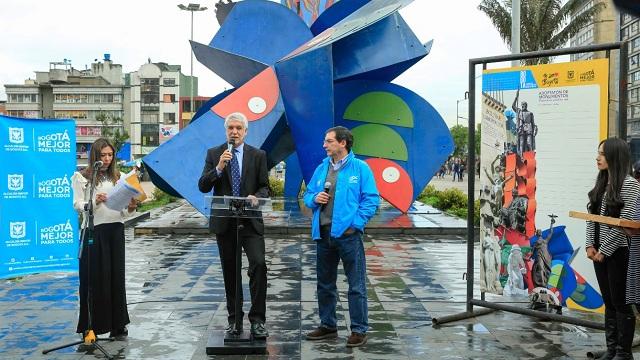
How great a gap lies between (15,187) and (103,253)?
1519mm

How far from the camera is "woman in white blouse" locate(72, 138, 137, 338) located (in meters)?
6.44

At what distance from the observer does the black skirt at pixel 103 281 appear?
6426mm

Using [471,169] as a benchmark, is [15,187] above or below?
below

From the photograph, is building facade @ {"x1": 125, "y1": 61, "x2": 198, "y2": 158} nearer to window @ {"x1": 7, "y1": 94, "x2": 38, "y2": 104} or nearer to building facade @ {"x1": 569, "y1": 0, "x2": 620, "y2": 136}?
window @ {"x1": 7, "y1": 94, "x2": 38, "y2": 104}

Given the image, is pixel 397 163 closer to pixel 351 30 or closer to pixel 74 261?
pixel 351 30

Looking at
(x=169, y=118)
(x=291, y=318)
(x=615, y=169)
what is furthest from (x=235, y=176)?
(x=169, y=118)

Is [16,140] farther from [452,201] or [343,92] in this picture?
[452,201]

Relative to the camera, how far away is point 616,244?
5.66 m

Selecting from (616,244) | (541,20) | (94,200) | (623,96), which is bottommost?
(616,244)

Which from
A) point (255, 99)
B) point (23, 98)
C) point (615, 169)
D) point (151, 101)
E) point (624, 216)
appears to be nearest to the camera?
point (624, 216)

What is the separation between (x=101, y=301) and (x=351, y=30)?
32.2 ft

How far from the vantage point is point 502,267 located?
7297 mm

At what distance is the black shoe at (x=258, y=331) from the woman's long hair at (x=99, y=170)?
1803 mm

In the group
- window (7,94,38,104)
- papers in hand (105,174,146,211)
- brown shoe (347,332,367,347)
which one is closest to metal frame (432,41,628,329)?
brown shoe (347,332,367,347)
